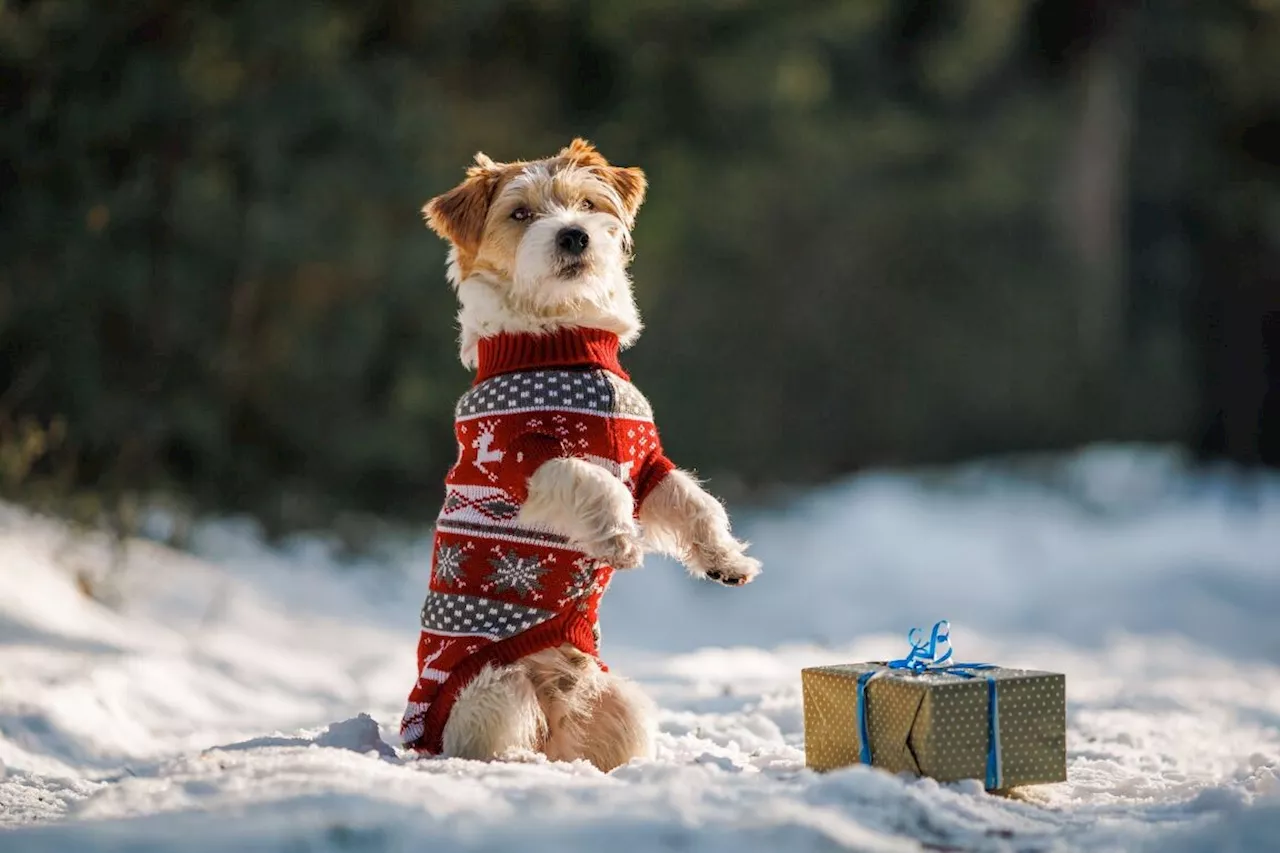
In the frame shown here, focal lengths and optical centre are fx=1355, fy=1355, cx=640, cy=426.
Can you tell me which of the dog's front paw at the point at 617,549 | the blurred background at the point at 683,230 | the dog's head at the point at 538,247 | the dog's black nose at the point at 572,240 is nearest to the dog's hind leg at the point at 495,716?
the dog's front paw at the point at 617,549

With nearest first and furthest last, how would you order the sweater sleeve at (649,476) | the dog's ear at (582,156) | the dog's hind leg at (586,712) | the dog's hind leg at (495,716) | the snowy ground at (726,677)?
the snowy ground at (726,677) → the dog's hind leg at (495,716) → the dog's hind leg at (586,712) → the sweater sleeve at (649,476) → the dog's ear at (582,156)

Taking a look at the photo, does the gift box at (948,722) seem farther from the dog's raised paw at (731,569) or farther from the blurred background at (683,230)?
the blurred background at (683,230)

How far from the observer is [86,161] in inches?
356

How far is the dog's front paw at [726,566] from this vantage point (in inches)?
148

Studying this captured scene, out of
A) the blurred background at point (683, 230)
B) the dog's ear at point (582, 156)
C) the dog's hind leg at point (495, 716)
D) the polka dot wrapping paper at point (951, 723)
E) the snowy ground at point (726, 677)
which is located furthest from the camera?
the blurred background at point (683, 230)

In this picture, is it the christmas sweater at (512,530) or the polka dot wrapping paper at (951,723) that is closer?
the polka dot wrapping paper at (951,723)

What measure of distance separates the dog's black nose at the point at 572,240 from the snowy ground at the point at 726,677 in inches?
54.6

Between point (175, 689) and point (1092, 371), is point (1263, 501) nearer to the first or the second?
point (1092, 371)

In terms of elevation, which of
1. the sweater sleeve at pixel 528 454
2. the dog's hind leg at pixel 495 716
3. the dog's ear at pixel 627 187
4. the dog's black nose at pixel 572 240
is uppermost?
the dog's ear at pixel 627 187

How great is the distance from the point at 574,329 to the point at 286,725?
2.45m

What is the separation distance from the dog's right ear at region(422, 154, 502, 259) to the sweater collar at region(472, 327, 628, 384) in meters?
0.31

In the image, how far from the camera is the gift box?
345cm

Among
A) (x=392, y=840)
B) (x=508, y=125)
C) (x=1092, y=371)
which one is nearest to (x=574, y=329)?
(x=392, y=840)

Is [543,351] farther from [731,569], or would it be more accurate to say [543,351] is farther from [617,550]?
[731,569]
